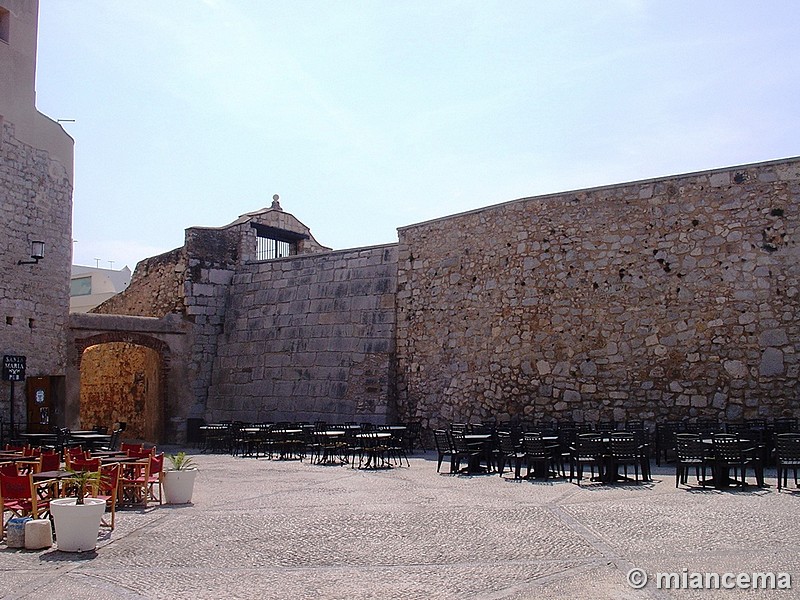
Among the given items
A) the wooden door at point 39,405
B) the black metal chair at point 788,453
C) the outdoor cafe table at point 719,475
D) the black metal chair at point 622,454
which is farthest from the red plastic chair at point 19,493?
the black metal chair at point 788,453

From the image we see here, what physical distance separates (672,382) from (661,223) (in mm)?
3000

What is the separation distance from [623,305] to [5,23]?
13658 millimetres

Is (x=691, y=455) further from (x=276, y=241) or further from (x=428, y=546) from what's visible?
(x=276, y=241)

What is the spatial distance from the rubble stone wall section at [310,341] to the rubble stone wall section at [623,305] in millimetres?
1322

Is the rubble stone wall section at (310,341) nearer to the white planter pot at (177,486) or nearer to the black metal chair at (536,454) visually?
the black metal chair at (536,454)

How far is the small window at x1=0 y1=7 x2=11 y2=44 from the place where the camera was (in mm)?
15945

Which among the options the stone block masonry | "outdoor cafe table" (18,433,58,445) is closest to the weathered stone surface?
"outdoor cafe table" (18,433,58,445)

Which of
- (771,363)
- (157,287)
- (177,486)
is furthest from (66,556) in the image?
(157,287)

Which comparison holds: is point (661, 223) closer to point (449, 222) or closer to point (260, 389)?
point (449, 222)

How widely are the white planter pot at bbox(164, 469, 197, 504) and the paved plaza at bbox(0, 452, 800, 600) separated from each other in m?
0.23

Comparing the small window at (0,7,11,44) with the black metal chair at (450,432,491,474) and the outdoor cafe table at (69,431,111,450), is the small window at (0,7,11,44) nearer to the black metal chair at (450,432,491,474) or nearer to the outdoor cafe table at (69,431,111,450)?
the outdoor cafe table at (69,431,111,450)

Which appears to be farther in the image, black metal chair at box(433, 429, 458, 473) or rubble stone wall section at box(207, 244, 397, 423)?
rubble stone wall section at box(207, 244, 397, 423)

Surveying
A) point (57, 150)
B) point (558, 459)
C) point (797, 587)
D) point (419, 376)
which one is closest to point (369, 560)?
point (797, 587)

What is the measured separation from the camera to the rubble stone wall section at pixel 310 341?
18.7 m
